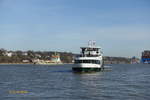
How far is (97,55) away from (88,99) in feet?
148

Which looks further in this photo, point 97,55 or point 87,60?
point 97,55

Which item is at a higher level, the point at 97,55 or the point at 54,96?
the point at 97,55

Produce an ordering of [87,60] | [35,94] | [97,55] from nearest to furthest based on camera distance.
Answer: [35,94], [87,60], [97,55]

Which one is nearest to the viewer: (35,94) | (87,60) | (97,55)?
(35,94)

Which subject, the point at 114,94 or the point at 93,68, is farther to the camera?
the point at 93,68

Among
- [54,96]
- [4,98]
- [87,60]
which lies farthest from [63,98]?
[87,60]

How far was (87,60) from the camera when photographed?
223 ft

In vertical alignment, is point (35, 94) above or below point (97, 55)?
below

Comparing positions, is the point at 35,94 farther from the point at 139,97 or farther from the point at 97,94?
the point at 139,97

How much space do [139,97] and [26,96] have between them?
12.4 m

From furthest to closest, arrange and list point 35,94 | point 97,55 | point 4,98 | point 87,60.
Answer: point 97,55, point 87,60, point 35,94, point 4,98

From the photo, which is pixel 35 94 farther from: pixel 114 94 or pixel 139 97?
pixel 139 97

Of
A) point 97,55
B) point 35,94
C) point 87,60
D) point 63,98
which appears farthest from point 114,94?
point 97,55

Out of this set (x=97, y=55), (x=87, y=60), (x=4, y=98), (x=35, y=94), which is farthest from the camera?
(x=97, y=55)
